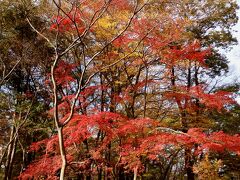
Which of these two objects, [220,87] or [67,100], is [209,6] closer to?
[220,87]

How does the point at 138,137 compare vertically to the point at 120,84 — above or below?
below

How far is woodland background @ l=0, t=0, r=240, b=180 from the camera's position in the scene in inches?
401

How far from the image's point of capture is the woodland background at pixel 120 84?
10180mm

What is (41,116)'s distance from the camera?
14938mm

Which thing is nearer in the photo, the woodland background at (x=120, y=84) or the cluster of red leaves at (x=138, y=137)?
the cluster of red leaves at (x=138, y=137)

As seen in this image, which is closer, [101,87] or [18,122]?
[18,122]

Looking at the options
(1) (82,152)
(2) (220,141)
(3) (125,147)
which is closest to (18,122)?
(1) (82,152)

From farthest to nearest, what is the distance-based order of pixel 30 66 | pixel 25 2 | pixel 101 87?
pixel 30 66 → pixel 101 87 → pixel 25 2

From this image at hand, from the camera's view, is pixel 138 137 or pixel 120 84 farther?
pixel 120 84

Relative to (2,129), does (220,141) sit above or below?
below

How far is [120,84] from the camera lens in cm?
1371

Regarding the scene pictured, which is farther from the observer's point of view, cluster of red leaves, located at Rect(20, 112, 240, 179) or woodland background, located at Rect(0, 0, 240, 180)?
woodland background, located at Rect(0, 0, 240, 180)

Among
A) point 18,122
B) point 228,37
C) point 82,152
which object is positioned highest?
point 228,37

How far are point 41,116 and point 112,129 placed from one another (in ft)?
19.7
